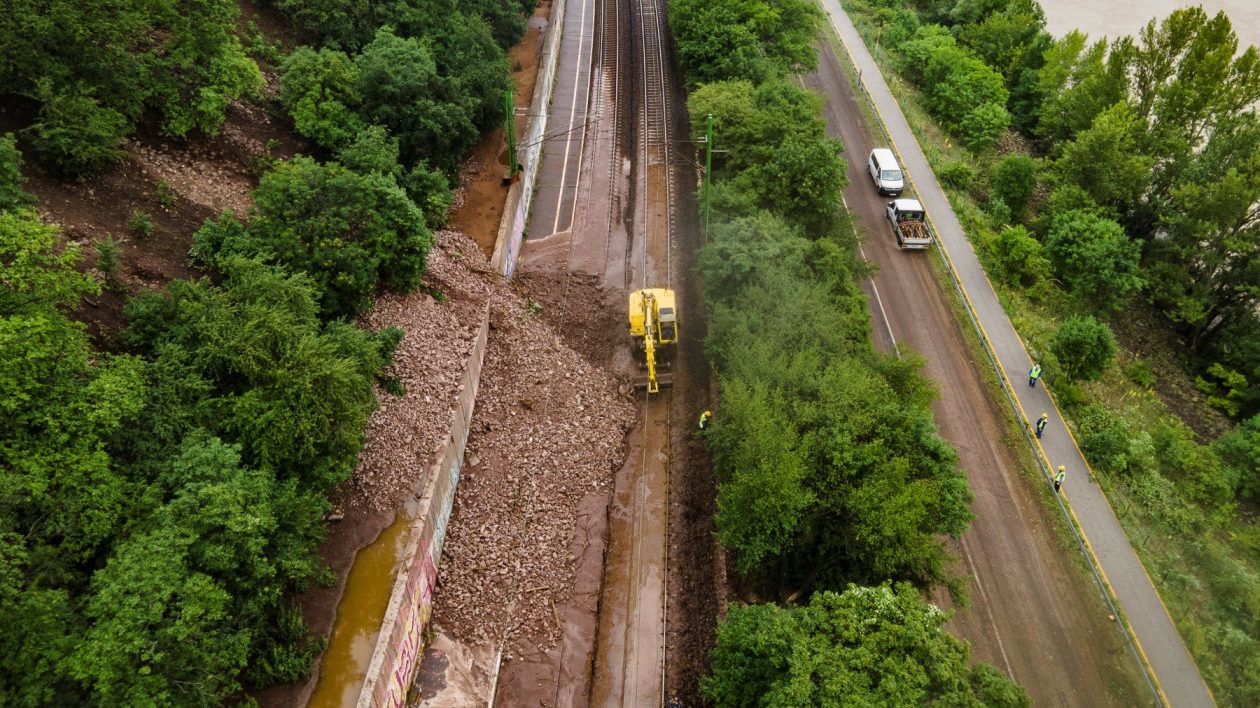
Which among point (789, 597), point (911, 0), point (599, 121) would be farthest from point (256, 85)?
point (911, 0)

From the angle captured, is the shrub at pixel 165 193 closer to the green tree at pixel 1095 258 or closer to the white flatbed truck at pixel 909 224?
the white flatbed truck at pixel 909 224

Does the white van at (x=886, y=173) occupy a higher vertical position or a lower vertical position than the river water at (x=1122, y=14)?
lower

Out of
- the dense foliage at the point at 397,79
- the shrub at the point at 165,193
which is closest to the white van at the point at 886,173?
the dense foliage at the point at 397,79

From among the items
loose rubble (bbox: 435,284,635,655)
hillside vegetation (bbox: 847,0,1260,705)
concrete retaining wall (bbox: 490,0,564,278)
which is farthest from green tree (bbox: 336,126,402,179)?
hillside vegetation (bbox: 847,0,1260,705)

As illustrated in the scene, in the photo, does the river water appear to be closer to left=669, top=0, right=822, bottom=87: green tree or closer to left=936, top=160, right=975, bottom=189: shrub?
left=669, top=0, right=822, bottom=87: green tree

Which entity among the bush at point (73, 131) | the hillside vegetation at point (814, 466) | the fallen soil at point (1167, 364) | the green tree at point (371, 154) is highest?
the bush at point (73, 131)

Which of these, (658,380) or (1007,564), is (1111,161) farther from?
(658,380)

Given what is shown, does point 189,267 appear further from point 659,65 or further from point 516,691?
point 659,65
